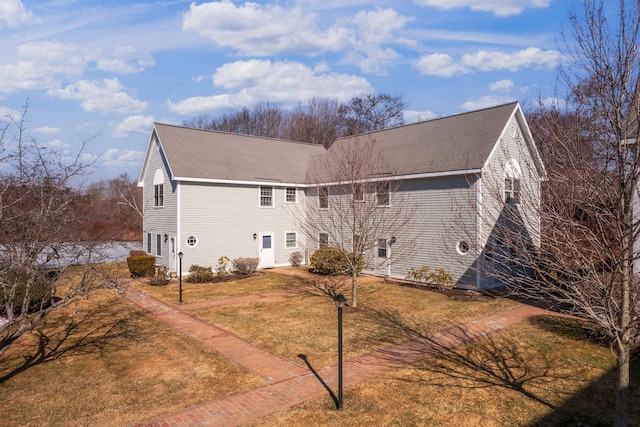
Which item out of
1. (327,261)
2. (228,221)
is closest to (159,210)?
(228,221)

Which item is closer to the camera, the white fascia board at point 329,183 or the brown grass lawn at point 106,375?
the brown grass lawn at point 106,375

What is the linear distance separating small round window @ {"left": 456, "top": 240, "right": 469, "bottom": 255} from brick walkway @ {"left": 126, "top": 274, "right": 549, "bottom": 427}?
3549 millimetres

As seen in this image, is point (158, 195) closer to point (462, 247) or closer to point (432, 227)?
point (432, 227)

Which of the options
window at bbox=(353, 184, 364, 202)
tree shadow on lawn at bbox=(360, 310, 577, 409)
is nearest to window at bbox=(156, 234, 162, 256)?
window at bbox=(353, 184, 364, 202)

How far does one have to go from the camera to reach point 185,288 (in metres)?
17.8

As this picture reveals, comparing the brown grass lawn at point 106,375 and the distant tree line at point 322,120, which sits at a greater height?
the distant tree line at point 322,120

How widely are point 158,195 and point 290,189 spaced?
7.51 meters

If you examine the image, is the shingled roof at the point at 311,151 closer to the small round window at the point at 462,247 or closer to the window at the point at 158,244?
the small round window at the point at 462,247

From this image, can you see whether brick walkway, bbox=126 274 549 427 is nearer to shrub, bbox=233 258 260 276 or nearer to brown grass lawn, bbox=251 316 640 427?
brown grass lawn, bbox=251 316 640 427

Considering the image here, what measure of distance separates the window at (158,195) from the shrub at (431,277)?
13.7m

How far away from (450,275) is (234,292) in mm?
9110

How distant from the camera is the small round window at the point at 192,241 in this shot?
2042cm

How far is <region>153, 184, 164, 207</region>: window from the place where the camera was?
72.2 feet

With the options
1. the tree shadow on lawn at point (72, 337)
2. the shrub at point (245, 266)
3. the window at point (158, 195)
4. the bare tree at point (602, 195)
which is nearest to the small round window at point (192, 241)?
the shrub at point (245, 266)
